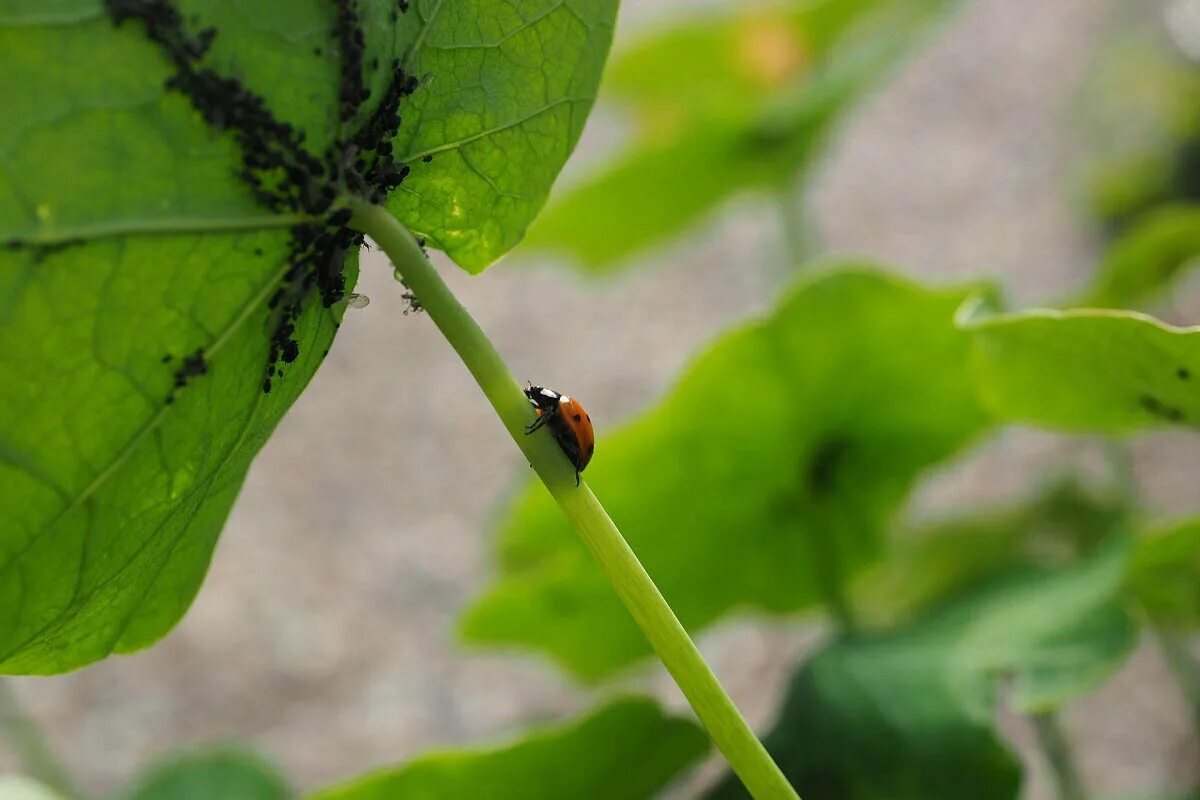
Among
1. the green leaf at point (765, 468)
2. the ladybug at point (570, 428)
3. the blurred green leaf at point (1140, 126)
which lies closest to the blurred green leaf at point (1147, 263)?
the green leaf at point (765, 468)

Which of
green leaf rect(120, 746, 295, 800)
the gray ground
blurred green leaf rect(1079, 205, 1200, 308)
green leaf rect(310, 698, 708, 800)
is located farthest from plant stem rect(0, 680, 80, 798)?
blurred green leaf rect(1079, 205, 1200, 308)

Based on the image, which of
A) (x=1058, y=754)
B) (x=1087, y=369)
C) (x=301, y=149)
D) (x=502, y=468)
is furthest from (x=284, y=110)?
(x=502, y=468)

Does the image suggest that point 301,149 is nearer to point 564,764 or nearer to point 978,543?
point 564,764

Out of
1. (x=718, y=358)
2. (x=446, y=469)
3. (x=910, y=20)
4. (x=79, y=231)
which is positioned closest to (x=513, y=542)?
(x=718, y=358)

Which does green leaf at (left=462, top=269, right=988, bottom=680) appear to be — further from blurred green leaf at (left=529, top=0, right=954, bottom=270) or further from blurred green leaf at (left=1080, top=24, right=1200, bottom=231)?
blurred green leaf at (left=1080, top=24, right=1200, bottom=231)

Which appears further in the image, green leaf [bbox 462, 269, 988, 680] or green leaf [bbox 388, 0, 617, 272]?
green leaf [bbox 462, 269, 988, 680]

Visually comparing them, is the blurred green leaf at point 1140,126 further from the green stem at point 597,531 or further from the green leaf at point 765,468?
the green stem at point 597,531
